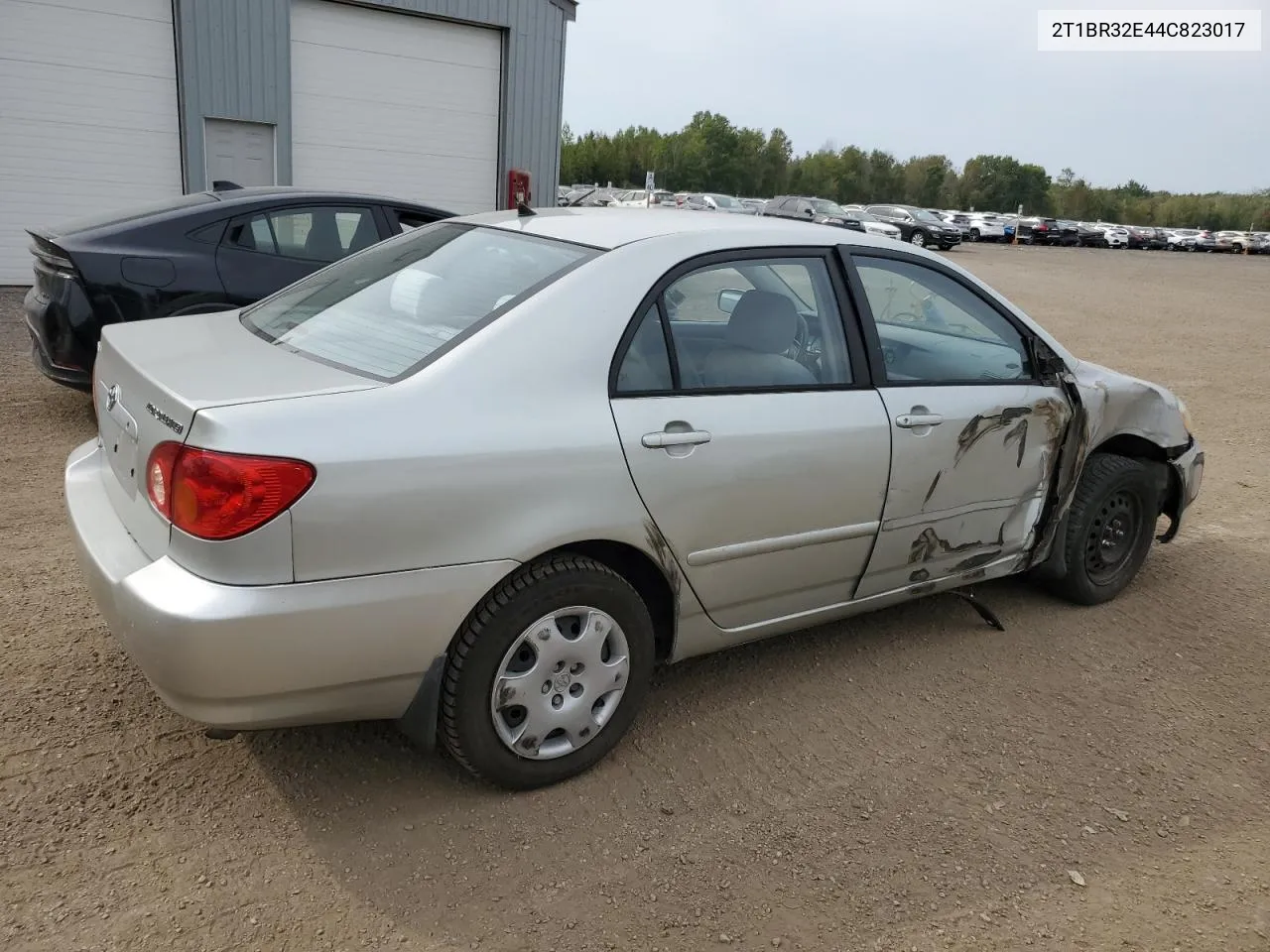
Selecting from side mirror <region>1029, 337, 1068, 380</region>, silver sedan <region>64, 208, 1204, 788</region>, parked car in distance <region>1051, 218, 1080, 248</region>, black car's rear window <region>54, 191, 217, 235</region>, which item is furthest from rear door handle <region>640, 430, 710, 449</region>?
parked car in distance <region>1051, 218, 1080, 248</region>

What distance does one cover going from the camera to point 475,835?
2734 mm

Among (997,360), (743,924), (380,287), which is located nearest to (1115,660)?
(997,360)

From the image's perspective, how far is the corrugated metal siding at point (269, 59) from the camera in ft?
41.5

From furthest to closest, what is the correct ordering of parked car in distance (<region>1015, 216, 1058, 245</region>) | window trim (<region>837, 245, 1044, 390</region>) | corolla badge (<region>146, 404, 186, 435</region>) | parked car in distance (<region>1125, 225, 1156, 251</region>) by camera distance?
parked car in distance (<region>1125, 225, 1156, 251</region>) < parked car in distance (<region>1015, 216, 1058, 245</region>) < window trim (<region>837, 245, 1044, 390</region>) < corolla badge (<region>146, 404, 186, 435</region>)

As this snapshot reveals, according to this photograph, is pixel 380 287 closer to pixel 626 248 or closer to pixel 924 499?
pixel 626 248

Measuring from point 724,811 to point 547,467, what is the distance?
111cm

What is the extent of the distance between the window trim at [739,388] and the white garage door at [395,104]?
39.1ft

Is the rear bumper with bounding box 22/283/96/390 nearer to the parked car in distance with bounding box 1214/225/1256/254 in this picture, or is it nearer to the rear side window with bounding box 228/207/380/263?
the rear side window with bounding box 228/207/380/263

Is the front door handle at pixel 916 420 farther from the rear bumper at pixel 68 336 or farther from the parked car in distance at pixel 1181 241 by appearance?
the parked car in distance at pixel 1181 241

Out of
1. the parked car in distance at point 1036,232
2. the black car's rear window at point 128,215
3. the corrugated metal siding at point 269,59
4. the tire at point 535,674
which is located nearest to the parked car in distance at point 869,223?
the parked car in distance at point 1036,232

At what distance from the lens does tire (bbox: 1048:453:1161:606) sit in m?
4.32

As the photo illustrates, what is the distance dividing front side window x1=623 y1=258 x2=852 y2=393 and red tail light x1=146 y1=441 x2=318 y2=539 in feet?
3.84

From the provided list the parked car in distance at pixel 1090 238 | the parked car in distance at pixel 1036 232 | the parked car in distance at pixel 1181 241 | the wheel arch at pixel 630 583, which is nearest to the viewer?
the wheel arch at pixel 630 583

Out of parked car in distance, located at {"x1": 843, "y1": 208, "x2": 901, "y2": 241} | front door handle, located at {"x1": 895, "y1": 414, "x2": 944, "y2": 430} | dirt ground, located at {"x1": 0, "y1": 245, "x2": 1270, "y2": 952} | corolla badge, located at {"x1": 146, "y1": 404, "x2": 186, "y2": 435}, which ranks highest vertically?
corolla badge, located at {"x1": 146, "y1": 404, "x2": 186, "y2": 435}
